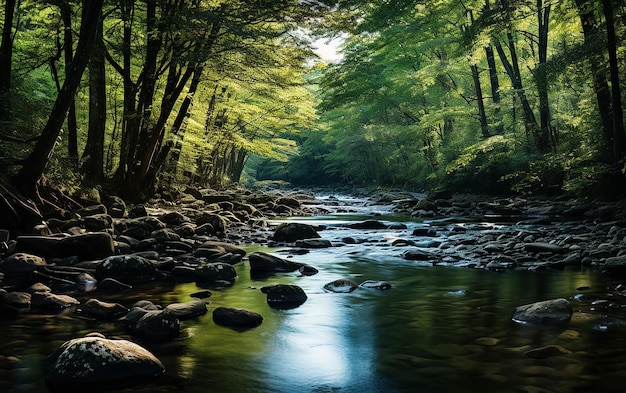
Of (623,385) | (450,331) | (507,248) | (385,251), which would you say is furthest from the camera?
(385,251)

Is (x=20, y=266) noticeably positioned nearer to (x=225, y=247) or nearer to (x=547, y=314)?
(x=225, y=247)

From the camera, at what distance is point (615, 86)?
33.3 feet

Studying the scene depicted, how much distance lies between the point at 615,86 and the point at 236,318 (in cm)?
959

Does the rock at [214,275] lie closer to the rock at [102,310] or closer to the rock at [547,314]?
the rock at [102,310]

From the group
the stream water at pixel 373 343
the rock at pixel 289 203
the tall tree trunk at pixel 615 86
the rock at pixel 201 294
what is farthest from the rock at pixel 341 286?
the rock at pixel 289 203

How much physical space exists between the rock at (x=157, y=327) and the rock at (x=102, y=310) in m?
0.50

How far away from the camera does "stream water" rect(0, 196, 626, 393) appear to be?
3027 millimetres

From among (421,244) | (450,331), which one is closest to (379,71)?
(421,244)

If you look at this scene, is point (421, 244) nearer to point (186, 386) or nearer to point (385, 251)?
point (385, 251)

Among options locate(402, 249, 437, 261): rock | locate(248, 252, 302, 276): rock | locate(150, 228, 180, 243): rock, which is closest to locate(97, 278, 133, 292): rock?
locate(248, 252, 302, 276): rock

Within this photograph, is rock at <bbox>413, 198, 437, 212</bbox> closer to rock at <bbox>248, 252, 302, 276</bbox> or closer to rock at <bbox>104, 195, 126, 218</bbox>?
rock at <bbox>104, 195, 126, 218</bbox>

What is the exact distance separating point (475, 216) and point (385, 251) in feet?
22.0

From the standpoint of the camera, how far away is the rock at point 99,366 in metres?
2.90

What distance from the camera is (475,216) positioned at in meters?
14.1
